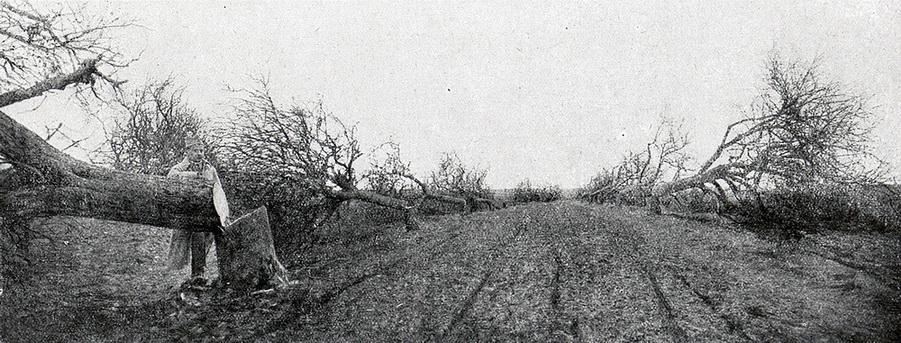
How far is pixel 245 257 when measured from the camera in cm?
534

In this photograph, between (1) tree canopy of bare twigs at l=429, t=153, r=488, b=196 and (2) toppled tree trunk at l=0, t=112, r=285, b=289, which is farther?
(1) tree canopy of bare twigs at l=429, t=153, r=488, b=196

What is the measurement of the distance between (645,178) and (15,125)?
23431 mm

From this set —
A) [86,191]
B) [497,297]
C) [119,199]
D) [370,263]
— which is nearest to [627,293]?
[497,297]

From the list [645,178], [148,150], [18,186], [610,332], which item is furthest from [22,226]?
[645,178]

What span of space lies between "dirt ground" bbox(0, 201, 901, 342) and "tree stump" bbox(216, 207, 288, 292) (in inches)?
8.7

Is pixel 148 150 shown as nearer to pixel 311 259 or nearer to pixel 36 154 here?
pixel 311 259

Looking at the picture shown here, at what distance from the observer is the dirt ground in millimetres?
3838

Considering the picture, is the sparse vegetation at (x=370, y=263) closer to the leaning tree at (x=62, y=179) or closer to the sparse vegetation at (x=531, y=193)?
the leaning tree at (x=62, y=179)

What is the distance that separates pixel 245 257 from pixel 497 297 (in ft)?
8.76

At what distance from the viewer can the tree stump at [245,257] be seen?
17.3 ft

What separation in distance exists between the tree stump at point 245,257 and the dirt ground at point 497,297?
0.22 metres

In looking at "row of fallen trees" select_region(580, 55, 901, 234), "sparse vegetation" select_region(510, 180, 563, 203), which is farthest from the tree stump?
"sparse vegetation" select_region(510, 180, 563, 203)

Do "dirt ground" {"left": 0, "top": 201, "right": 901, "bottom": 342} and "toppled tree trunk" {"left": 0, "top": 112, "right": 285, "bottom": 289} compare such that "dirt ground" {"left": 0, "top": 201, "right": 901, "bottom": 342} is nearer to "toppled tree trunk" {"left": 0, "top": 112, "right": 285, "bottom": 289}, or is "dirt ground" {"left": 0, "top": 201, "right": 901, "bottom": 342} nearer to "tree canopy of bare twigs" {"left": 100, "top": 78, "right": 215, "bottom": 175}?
"toppled tree trunk" {"left": 0, "top": 112, "right": 285, "bottom": 289}

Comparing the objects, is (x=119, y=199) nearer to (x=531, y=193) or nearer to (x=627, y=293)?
(x=627, y=293)
